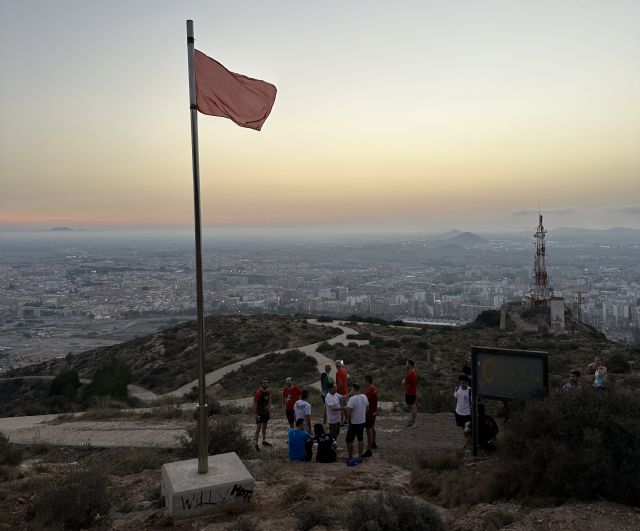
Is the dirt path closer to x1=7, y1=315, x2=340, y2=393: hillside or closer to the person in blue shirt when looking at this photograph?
x1=7, y1=315, x2=340, y2=393: hillside

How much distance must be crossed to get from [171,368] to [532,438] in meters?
27.1

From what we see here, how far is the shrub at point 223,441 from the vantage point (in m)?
9.88

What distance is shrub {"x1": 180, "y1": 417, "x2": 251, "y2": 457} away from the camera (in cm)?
988

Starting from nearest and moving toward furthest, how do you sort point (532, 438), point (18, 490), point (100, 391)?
point (532, 438), point (18, 490), point (100, 391)

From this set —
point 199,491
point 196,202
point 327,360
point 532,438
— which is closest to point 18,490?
point 199,491

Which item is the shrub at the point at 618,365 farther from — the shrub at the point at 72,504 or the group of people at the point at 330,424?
the shrub at the point at 72,504

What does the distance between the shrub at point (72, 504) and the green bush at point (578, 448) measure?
5.65 metres

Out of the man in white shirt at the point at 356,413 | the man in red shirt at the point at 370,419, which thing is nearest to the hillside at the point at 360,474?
the man in red shirt at the point at 370,419

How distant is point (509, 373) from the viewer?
860 cm

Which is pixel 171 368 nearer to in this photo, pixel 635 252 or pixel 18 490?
pixel 18 490

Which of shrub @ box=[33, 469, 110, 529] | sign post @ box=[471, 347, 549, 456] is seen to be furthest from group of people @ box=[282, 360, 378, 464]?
shrub @ box=[33, 469, 110, 529]

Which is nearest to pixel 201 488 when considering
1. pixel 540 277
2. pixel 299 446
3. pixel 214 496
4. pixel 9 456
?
pixel 214 496

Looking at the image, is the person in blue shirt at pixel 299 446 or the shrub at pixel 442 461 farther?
the person in blue shirt at pixel 299 446

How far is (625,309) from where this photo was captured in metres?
62.1
